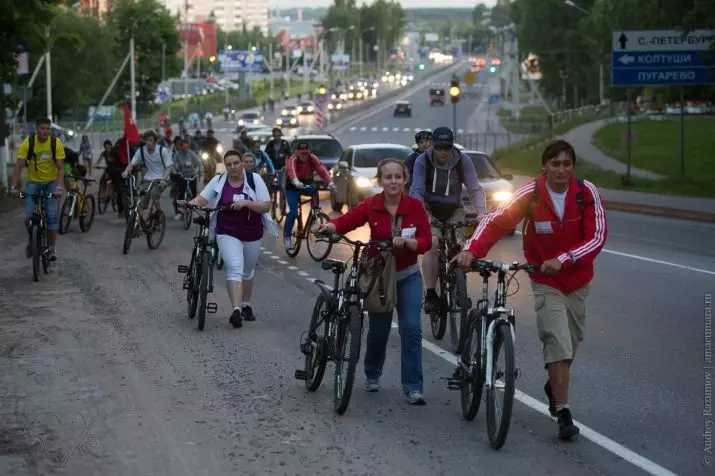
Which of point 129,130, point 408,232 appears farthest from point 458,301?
point 129,130

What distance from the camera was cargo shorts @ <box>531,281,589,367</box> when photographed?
8.63 meters

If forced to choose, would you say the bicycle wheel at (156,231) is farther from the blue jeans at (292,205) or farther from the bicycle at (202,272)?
the bicycle at (202,272)

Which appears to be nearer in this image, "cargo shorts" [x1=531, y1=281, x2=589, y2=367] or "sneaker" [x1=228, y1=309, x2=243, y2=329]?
"cargo shorts" [x1=531, y1=281, x2=589, y2=367]

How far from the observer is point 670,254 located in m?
22.1

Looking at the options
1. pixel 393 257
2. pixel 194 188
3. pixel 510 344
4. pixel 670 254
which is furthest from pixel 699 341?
pixel 194 188

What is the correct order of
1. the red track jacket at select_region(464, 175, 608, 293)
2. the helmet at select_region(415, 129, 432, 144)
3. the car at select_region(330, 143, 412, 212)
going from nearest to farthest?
the red track jacket at select_region(464, 175, 608, 293) < the helmet at select_region(415, 129, 432, 144) < the car at select_region(330, 143, 412, 212)

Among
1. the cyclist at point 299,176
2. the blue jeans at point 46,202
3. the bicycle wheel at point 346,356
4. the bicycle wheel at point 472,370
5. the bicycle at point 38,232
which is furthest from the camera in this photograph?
the cyclist at point 299,176

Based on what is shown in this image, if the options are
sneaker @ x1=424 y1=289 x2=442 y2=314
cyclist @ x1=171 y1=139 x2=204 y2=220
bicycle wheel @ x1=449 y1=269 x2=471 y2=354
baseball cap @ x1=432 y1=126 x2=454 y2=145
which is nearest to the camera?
bicycle wheel @ x1=449 y1=269 x2=471 y2=354

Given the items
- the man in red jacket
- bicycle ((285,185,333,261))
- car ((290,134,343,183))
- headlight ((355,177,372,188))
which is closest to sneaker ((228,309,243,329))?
the man in red jacket

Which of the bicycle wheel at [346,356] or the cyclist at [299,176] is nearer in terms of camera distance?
the bicycle wheel at [346,356]

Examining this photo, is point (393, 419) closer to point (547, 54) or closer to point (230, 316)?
point (230, 316)

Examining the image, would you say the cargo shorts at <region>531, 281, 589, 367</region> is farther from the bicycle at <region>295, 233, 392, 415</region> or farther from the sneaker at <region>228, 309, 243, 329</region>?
the sneaker at <region>228, 309, 243, 329</region>

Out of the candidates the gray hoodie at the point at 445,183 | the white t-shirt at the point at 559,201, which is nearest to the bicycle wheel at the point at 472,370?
the white t-shirt at the point at 559,201

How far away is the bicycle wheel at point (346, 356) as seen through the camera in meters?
9.45
